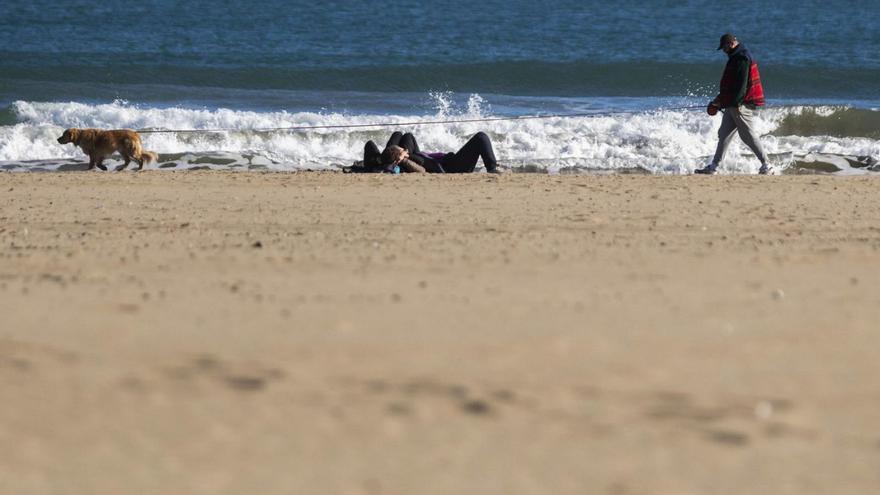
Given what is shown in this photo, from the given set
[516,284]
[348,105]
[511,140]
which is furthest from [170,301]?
[348,105]

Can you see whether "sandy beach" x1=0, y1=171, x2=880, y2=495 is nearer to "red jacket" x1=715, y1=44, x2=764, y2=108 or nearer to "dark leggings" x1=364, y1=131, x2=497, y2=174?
"red jacket" x1=715, y1=44, x2=764, y2=108

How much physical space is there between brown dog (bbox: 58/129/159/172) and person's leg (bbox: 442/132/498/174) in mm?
2822

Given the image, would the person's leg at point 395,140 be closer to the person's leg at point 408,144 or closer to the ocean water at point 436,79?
the person's leg at point 408,144

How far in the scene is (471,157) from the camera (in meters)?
11.2

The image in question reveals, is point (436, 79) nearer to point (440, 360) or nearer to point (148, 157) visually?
point (148, 157)

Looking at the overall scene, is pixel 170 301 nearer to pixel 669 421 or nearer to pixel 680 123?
pixel 669 421

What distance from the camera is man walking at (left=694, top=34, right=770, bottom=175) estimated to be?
10.8 m

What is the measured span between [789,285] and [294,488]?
284 centimetres

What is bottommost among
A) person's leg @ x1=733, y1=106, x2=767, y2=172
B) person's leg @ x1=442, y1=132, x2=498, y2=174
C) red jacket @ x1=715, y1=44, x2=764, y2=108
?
person's leg @ x1=442, y1=132, x2=498, y2=174

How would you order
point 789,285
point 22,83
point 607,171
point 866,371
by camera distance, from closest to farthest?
point 866,371, point 789,285, point 607,171, point 22,83

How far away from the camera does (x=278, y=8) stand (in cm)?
3206

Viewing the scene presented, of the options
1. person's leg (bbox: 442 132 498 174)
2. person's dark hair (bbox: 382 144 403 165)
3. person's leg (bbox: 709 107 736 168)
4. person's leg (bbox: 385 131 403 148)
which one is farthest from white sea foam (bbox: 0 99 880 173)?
person's dark hair (bbox: 382 144 403 165)

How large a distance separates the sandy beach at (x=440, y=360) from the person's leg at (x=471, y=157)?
3.89 m

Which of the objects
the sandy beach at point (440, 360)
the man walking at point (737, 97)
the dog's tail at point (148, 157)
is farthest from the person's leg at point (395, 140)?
the sandy beach at point (440, 360)
